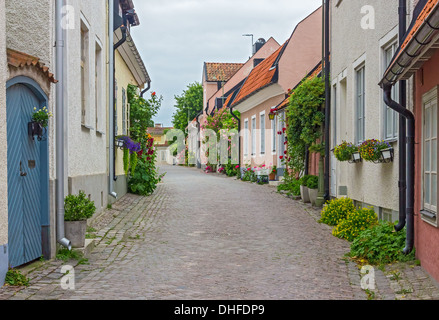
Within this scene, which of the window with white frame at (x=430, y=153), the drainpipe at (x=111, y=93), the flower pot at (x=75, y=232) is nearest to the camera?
the window with white frame at (x=430, y=153)

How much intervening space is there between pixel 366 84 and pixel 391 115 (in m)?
1.53

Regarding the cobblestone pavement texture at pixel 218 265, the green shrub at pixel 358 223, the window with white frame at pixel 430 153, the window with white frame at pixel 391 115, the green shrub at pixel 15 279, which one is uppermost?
the window with white frame at pixel 391 115

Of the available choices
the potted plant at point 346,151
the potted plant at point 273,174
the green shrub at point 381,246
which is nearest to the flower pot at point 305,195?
the potted plant at point 346,151

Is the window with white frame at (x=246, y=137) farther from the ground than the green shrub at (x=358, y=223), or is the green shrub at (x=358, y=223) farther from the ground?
the window with white frame at (x=246, y=137)

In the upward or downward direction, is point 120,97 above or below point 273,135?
above

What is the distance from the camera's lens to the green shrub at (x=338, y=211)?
1056 centimetres

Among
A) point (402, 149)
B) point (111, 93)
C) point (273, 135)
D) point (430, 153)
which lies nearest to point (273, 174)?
point (273, 135)

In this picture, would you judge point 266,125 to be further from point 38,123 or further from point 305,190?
point 38,123

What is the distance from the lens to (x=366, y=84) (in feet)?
32.8

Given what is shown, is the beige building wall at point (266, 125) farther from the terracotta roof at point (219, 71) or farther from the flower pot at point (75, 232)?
the terracotta roof at point (219, 71)

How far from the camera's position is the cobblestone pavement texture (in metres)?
5.58

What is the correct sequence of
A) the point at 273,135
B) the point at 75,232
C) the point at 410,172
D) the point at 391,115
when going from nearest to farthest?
1. the point at 410,172
2. the point at 75,232
3. the point at 391,115
4. the point at 273,135

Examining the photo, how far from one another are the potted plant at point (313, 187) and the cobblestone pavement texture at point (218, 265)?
1.68m

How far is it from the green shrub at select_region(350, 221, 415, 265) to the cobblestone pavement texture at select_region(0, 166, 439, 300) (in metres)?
0.23
